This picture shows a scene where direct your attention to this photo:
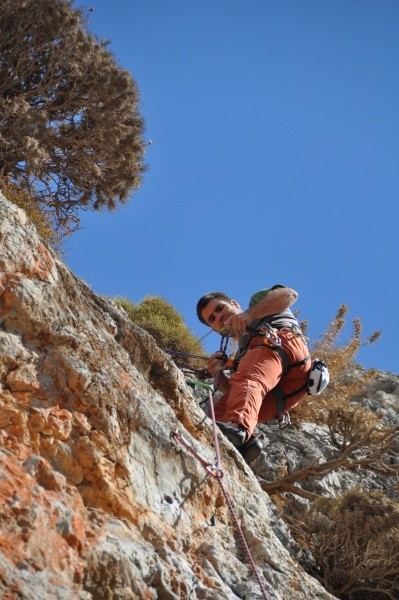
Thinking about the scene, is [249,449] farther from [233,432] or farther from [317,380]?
[317,380]

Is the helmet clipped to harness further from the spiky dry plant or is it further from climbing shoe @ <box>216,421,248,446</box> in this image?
the spiky dry plant

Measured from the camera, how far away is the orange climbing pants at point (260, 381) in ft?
14.9

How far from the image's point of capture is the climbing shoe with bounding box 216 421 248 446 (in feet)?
14.3

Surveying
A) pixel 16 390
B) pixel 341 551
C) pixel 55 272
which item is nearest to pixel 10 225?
pixel 55 272

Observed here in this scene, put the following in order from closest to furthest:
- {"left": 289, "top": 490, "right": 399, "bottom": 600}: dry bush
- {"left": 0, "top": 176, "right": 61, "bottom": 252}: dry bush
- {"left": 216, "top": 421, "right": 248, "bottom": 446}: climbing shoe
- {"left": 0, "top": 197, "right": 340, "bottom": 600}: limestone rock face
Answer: {"left": 0, "top": 197, "right": 340, "bottom": 600}: limestone rock face → {"left": 216, "top": 421, "right": 248, "bottom": 446}: climbing shoe → {"left": 289, "top": 490, "right": 399, "bottom": 600}: dry bush → {"left": 0, "top": 176, "right": 61, "bottom": 252}: dry bush

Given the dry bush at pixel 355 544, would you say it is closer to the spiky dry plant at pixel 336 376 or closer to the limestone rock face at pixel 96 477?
the limestone rock face at pixel 96 477

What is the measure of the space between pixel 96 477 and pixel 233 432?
1687 millimetres

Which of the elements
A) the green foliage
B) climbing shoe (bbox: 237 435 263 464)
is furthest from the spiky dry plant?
climbing shoe (bbox: 237 435 263 464)

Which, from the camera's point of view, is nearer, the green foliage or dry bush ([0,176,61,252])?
dry bush ([0,176,61,252])

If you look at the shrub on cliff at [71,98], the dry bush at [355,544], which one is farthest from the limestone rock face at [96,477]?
the shrub on cliff at [71,98]

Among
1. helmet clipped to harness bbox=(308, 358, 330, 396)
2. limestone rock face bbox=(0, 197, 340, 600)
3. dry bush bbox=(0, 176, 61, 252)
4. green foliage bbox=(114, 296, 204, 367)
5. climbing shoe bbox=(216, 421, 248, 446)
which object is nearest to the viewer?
limestone rock face bbox=(0, 197, 340, 600)

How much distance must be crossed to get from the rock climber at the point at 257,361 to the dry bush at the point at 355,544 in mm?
753

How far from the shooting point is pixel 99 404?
3.09m

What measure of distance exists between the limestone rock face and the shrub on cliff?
25.1ft
